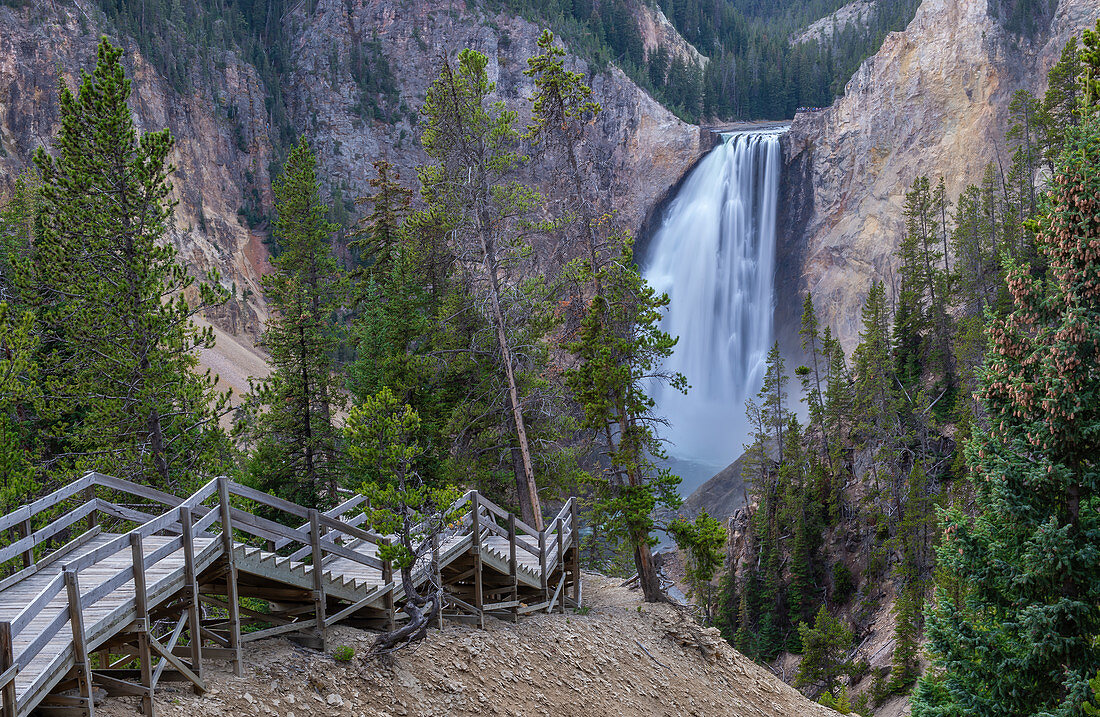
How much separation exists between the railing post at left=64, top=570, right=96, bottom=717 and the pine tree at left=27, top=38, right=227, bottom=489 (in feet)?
28.6

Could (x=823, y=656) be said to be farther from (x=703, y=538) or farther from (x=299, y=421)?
(x=299, y=421)

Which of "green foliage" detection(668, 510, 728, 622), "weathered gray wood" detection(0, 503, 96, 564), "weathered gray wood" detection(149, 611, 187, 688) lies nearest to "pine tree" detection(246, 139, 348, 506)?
"green foliage" detection(668, 510, 728, 622)

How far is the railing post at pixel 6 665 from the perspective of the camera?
5.47 m

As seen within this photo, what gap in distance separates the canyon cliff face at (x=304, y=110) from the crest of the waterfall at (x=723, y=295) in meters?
7.70

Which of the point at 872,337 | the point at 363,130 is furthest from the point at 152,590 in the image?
the point at 363,130

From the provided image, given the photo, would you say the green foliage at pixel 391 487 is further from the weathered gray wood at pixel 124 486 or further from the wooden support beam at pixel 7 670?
the wooden support beam at pixel 7 670

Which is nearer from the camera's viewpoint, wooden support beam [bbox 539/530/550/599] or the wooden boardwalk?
the wooden boardwalk

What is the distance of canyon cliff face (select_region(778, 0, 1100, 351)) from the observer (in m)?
56.8

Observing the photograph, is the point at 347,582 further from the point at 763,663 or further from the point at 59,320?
the point at 763,663

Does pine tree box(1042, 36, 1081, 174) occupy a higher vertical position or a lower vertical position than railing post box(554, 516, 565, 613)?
higher

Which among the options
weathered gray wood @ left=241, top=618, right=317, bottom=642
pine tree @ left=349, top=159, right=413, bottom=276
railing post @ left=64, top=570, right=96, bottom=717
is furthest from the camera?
pine tree @ left=349, top=159, right=413, bottom=276

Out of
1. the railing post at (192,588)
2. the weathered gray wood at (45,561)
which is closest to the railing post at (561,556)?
the railing post at (192,588)

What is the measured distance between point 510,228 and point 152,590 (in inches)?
534

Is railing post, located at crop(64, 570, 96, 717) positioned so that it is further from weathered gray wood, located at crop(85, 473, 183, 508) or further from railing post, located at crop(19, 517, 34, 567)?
railing post, located at crop(19, 517, 34, 567)
